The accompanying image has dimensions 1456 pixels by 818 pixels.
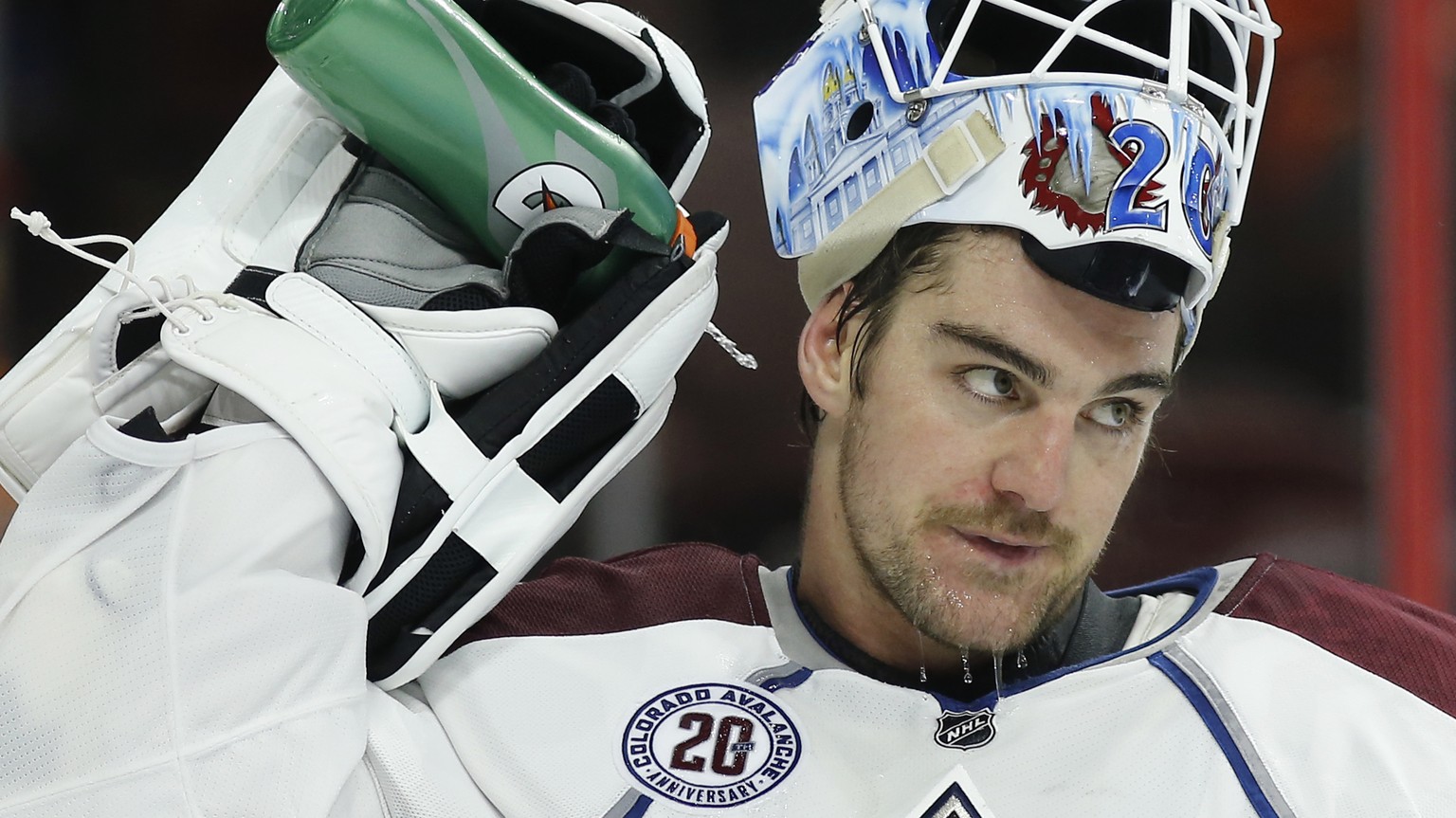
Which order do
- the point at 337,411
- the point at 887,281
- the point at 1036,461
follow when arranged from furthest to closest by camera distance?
the point at 887,281 < the point at 1036,461 < the point at 337,411

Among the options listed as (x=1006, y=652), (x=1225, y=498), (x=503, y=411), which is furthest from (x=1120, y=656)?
(x=1225, y=498)

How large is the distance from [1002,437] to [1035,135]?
0.72ft

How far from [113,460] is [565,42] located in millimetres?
458

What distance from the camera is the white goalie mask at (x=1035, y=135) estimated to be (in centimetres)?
103

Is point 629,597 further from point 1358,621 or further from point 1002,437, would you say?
point 1358,621

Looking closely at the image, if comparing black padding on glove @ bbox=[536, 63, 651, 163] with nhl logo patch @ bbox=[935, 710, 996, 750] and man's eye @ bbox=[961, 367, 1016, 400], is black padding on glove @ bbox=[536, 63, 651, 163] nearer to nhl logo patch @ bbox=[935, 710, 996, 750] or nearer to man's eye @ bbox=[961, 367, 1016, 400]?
man's eye @ bbox=[961, 367, 1016, 400]

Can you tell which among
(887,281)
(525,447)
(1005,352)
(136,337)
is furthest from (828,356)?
(136,337)

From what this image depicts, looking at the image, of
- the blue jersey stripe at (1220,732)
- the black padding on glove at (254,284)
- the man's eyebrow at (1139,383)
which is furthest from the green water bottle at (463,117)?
the blue jersey stripe at (1220,732)

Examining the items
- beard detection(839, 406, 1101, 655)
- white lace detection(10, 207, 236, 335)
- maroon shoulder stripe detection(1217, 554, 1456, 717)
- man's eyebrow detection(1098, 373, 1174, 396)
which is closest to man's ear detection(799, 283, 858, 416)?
beard detection(839, 406, 1101, 655)

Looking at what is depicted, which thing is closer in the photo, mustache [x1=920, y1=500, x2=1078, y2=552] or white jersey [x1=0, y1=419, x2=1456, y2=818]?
white jersey [x1=0, y1=419, x2=1456, y2=818]

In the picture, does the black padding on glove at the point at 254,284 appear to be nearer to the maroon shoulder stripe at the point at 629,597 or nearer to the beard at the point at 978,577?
the maroon shoulder stripe at the point at 629,597

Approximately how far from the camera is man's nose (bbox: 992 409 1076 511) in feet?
3.43

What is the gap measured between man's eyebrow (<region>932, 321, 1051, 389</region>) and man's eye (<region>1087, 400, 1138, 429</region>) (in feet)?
0.21

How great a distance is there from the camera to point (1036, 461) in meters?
1.05
